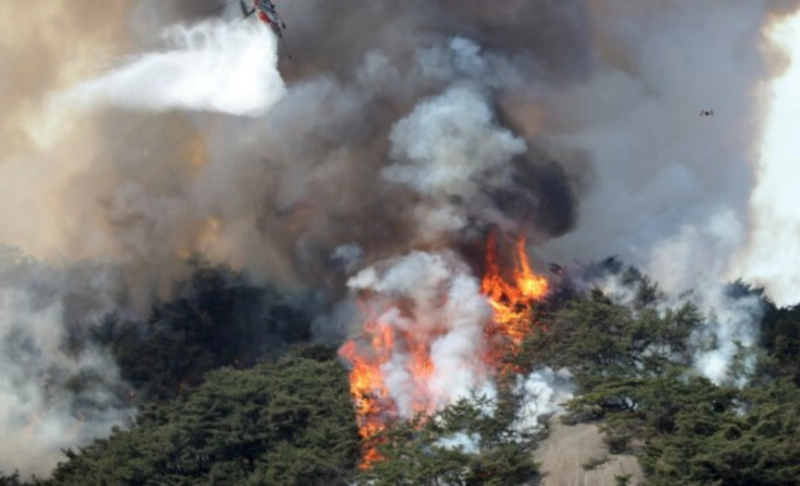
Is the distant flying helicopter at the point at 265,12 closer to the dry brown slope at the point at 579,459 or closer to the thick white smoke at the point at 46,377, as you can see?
the thick white smoke at the point at 46,377

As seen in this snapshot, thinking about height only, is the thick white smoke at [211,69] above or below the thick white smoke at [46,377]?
above

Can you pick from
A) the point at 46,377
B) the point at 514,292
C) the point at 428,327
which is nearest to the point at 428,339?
the point at 428,327

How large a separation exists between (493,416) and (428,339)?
1013 cm

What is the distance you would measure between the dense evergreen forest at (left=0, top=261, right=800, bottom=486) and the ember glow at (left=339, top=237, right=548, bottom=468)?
135 centimetres

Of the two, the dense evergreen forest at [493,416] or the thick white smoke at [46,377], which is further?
the thick white smoke at [46,377]

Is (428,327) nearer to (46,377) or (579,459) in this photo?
(579,459)

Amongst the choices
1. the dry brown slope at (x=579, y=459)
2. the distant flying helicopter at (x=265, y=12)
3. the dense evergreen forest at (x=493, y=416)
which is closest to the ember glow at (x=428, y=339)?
the dense evergreen forest at (x=493, y=416)

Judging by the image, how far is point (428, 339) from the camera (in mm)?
74562

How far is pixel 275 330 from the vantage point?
92.9 m

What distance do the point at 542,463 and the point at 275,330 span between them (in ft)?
114

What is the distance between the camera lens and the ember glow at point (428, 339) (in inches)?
2810

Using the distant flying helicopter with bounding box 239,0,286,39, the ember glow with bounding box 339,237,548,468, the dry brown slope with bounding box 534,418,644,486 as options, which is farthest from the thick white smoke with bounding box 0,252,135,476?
the dry brown slope with bounding box 534,418,644,486

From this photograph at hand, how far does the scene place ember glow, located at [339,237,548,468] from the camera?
71375 mm

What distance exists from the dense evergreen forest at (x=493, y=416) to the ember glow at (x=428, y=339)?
4.42 ft
